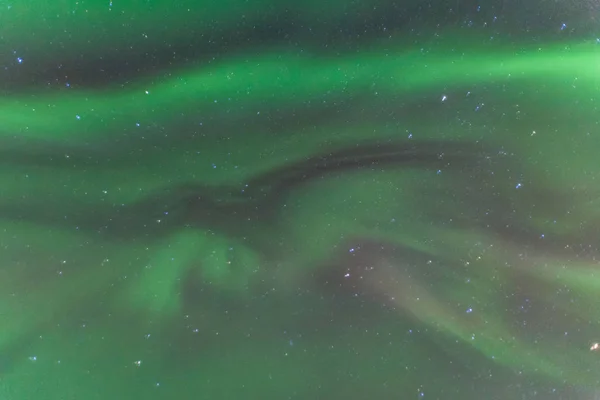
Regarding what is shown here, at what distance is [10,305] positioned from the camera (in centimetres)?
40

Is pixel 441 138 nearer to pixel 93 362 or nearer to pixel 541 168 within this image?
pixel 541 168

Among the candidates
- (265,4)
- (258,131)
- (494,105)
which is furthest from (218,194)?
(494,105)

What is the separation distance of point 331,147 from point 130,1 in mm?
209

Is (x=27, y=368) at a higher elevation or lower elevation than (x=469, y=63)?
lower

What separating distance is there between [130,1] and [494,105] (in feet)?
1.09

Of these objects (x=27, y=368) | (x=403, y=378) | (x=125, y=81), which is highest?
(x=125, y=81)

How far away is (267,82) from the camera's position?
0.38m

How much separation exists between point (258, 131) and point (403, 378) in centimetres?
28

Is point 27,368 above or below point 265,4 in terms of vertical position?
below

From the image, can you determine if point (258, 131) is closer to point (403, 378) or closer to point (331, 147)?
point (331, 147)

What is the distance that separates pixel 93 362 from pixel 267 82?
31cm

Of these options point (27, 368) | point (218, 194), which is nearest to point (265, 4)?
point (218, 194)

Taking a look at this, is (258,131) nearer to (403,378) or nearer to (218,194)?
(218,194)

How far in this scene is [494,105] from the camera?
1.32 feet
